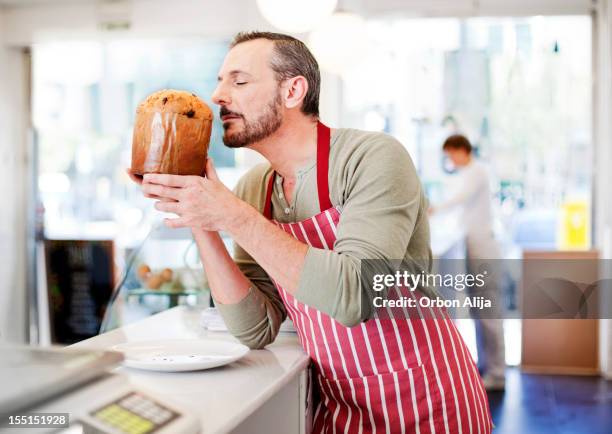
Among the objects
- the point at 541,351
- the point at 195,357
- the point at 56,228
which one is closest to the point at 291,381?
the point at 195,357

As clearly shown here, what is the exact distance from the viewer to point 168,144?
1.17 metres

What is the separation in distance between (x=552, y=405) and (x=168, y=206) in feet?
10.1

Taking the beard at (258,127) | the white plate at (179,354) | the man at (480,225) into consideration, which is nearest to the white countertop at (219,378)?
the white plate at (179,354)

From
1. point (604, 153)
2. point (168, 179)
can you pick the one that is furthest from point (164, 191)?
point (604, 153)

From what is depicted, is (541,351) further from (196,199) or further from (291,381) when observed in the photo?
(196,199)

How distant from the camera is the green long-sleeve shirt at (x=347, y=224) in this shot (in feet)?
3.95

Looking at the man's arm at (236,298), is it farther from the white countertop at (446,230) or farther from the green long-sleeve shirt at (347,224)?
the white countertop at (446,230)

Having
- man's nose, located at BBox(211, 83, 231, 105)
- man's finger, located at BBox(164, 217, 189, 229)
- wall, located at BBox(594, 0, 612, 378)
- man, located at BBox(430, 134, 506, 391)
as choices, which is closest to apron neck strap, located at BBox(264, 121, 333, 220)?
man's nose, located at BBox(211, 83, 231, 105)

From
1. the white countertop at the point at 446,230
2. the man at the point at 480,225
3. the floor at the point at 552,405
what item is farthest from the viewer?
the white countertop at the point at 446,230

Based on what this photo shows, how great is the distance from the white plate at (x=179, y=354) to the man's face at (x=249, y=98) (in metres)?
0.40

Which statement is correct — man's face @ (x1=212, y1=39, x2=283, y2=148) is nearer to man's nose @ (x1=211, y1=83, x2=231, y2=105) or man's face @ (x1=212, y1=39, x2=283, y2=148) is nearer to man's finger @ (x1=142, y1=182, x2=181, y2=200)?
man's nose @ (x1=211, y1=83, x2=231, y2=105)

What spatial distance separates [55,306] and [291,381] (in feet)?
11.5

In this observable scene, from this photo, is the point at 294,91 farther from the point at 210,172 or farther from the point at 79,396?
the point at 79,396

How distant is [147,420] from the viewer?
0.77 m
